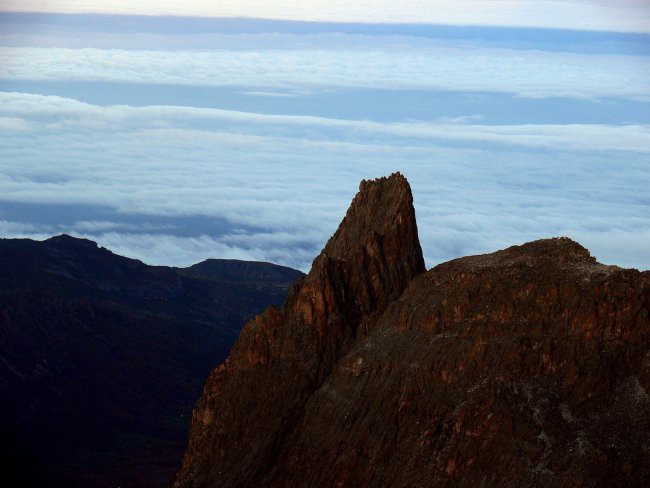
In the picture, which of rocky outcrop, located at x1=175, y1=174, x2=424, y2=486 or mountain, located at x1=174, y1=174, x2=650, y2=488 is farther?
rocky outcrop, located at x1=175, y1=174, x2=424, y2=486

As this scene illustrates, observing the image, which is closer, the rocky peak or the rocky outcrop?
the rocky outcrop

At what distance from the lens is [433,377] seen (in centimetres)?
8462

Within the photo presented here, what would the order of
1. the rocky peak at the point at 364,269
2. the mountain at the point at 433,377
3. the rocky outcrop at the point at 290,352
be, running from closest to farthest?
the mountain at the point at 433,377, the rocky outcrop at the point at 290,352, the rocky peak at the point at 364,269

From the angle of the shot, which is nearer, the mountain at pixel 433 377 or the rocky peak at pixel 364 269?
the mountain at pixel 433 377

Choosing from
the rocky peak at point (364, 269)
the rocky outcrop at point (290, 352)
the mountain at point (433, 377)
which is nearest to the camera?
the mountain at point (433, 377)

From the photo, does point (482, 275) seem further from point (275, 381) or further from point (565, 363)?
point (275, 381)

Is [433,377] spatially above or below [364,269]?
below

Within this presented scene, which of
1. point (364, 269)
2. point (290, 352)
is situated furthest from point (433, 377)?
point (364, 269)

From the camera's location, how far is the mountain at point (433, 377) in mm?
79375

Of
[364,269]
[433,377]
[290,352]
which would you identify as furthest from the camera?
[364,269]

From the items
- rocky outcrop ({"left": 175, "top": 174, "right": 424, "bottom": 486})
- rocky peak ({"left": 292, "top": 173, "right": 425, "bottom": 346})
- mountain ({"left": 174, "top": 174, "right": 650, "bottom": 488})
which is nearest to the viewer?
mountain ({"left": 174, "top": 174, "right": 650, "bottom": 488})

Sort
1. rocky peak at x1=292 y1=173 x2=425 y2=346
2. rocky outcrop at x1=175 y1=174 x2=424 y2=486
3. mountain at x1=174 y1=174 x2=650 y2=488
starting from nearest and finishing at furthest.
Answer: mountain at x1=174 y1=174 x2=650 y2=488 → rocky outcrop at x1=175 y1=174 x2=424 y2=486 → rocky peak at x1=292 y1=173 x2=425 y2=346

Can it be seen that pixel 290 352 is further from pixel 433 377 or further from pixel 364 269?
pixel 433 377

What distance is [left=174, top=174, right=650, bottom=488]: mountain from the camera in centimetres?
7938
